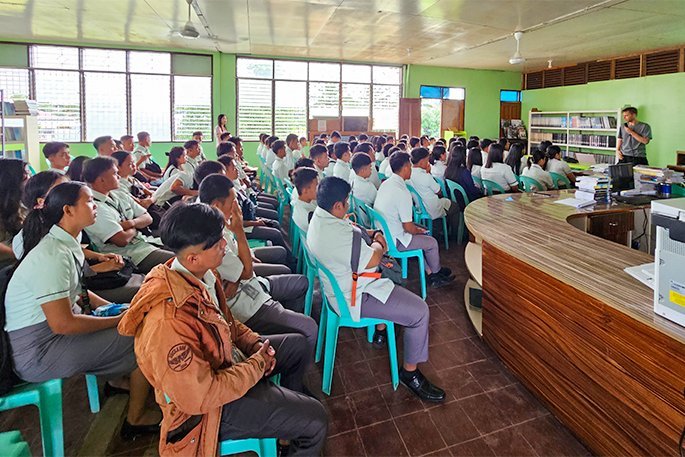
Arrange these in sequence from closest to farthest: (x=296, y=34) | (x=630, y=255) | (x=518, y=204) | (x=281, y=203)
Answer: (x=630, y=255) → (x=518, y=204) → (x=281, y=203) → (x=296, y=34)

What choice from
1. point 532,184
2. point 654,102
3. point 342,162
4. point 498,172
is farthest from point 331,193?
point 654,102

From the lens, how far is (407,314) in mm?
2164

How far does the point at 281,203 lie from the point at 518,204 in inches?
126

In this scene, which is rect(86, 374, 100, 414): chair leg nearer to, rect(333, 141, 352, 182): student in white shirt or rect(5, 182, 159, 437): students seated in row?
rect(5, 182, 159, 437): students seated in row

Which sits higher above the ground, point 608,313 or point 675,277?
point 675,277

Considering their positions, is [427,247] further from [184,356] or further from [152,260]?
[184,356]

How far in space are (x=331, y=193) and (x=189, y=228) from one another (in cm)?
94

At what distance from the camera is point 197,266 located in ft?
4.51

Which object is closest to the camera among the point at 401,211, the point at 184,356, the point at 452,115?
the point at 184,356

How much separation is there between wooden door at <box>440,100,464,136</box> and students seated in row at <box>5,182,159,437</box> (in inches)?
424

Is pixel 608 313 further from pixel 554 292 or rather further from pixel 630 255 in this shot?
pixel 630 255

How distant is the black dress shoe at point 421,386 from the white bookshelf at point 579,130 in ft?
31.1

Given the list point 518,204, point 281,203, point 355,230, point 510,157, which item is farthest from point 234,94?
point 355,230

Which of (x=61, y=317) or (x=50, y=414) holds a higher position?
(x=61, y=317)
